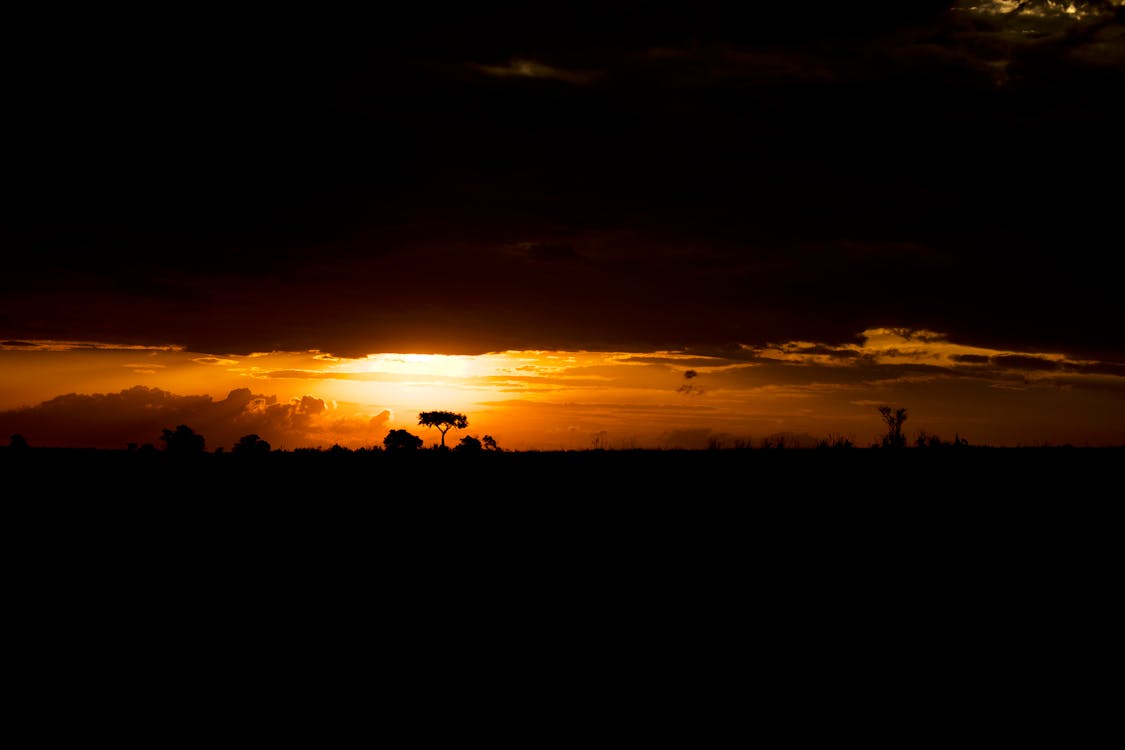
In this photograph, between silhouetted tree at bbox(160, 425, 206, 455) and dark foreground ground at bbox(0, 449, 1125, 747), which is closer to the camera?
dark foreground ground at bbox(0, 449, 1125, 747)

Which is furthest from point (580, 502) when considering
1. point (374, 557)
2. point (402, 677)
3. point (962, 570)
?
point (402, 677)

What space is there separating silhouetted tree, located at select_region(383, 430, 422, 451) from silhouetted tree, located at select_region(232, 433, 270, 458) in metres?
3.69

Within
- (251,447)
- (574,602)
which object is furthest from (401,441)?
(574,602)

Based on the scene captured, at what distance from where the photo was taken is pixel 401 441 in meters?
33.4

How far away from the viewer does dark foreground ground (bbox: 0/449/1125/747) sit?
8.73m

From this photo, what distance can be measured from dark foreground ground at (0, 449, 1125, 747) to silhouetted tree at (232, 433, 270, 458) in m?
5.35

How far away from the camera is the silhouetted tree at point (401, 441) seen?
2800 cm

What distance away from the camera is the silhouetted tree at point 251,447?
24706 millimetres

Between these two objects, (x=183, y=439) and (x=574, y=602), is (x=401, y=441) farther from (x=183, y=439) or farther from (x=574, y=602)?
(x=574, y=602)

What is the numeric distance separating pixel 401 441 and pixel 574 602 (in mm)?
22990

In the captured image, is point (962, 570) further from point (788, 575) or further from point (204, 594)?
point (204, 594)

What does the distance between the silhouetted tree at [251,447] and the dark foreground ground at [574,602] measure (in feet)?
17.5

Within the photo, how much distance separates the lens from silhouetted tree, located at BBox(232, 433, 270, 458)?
24.7m

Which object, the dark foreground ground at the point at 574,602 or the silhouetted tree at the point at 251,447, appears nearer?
the dark foreground ground at the point at 574,602
